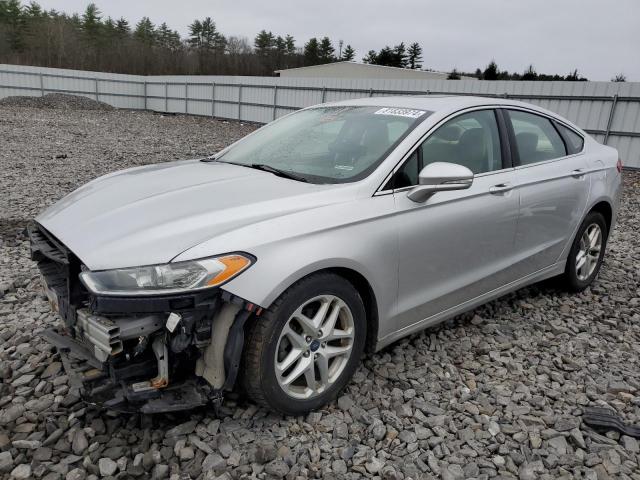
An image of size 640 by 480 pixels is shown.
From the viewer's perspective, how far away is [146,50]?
4859 centimetres

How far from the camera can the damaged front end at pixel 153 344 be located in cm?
202

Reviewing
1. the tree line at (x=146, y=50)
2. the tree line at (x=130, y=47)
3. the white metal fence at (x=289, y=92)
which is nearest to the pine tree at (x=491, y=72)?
the tree line at (x=146, y=50)

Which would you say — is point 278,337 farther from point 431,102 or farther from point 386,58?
point 386,58

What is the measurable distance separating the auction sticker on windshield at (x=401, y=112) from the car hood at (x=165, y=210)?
32.9 inches

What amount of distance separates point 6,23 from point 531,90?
65907 millimetres

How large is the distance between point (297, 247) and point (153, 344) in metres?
0.75

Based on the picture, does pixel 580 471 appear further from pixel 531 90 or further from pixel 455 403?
pixel 531 90

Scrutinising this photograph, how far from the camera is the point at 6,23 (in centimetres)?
5884

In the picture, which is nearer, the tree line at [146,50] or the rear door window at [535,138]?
the rear door window at [535,138]

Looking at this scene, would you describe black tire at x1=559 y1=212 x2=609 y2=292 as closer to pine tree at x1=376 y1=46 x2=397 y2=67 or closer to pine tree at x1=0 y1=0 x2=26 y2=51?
pine tree at x1=376 y1=46 x2=397 y2=67

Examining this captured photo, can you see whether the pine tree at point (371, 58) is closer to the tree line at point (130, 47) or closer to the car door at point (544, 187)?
the tree line at point (130, 47)

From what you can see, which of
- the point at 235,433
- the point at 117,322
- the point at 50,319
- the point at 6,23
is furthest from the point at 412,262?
the point at 6,23

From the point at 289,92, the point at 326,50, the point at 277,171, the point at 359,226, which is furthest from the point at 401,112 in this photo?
the point at 326,50

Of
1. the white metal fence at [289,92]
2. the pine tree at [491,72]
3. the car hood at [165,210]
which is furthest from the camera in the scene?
the pine tree at [491,72]
